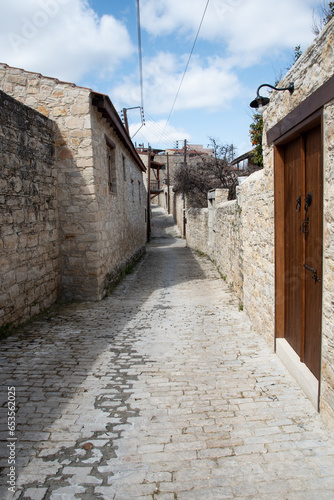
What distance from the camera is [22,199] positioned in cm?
498

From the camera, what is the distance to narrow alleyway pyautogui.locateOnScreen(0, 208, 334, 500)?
2020mm

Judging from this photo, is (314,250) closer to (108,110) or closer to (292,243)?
(292,243)

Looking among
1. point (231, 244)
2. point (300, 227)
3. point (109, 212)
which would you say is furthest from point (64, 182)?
point (300, 227)

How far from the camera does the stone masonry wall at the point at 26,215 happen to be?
4.52 meters

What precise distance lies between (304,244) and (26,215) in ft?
12.9

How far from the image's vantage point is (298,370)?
303cm

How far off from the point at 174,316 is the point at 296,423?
3.18m

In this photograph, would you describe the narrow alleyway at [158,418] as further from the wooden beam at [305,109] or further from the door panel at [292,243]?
the wooden beam at [305,109]

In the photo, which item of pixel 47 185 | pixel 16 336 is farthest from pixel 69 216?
pixel 16 336

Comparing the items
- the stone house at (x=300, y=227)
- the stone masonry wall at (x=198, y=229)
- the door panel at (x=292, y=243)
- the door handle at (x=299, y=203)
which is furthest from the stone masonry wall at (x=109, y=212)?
the door handle at (x=299, y=203)

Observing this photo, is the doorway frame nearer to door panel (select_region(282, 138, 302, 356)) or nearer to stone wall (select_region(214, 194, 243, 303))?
door panel (select_region(282, 138, 302, 356))

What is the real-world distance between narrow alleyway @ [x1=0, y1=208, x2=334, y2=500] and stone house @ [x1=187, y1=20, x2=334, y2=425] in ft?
1.04

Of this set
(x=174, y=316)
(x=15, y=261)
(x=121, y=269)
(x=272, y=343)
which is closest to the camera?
(x=272, y=343)

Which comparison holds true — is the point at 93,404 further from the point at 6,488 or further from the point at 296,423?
the point at 296,423
